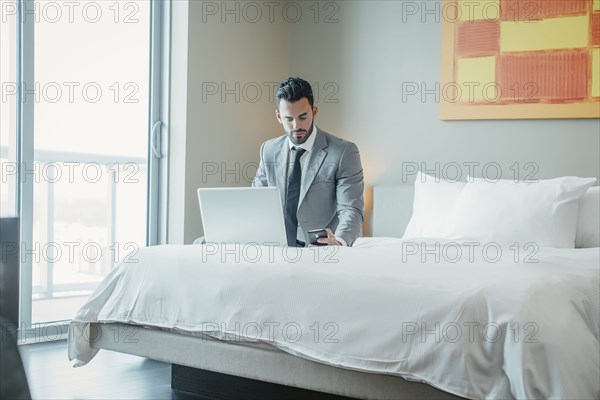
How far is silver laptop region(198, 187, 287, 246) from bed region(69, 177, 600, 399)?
0.18 metres

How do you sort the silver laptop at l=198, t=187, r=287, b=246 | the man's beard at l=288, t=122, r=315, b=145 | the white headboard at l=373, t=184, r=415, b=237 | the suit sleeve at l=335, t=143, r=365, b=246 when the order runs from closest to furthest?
1. the silver laptop at l=198, t=187, r=287, b=246
2. the suit sleeve at l=335, t=143, r=365, b=246
3. the man's beard at l=288, t=122, r=315, b=145
4. the white headboard at l=373, t=184, r=415, b=237

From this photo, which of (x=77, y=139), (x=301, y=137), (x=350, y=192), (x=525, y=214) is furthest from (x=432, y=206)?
(x=77, y=139)

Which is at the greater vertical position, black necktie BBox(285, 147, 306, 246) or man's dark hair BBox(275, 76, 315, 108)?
man's dark hair BBox(275, 76, 315, 108)

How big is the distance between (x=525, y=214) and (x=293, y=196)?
1.12 metres

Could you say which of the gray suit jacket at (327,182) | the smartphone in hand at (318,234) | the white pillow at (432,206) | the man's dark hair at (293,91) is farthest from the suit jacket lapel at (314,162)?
the white pillow at (432,206)

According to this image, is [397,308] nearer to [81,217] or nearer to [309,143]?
[309,143]

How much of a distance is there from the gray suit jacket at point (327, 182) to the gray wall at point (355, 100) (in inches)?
36.1

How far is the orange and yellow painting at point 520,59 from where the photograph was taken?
4.04 m

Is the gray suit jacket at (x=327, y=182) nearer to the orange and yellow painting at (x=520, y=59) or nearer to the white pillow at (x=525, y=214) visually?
the white pillow at (x=525, y=214)

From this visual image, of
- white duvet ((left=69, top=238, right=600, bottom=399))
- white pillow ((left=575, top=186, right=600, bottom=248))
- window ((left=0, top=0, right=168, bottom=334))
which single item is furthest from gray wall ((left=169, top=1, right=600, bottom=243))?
white duvet ((left=69, top=238, right=600, bottom=399))

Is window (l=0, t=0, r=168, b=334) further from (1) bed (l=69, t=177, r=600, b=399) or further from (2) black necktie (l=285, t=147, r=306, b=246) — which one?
(1) bed (l=69, t=177, r=600, b=399)

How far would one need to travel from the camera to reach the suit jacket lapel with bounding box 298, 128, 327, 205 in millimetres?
3811

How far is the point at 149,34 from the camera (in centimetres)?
477

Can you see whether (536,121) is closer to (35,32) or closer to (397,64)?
(397,64)
